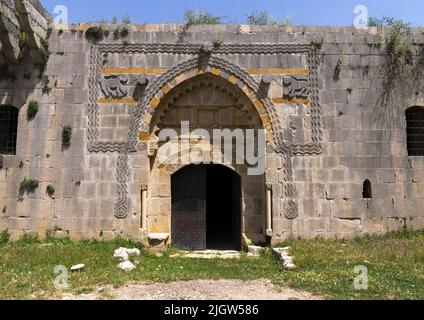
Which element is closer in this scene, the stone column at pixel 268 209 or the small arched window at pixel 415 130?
the stone column at pixel 268 209

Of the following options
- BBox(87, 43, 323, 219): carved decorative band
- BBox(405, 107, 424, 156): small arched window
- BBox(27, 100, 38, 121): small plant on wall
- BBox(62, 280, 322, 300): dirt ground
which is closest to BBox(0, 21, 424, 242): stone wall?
BBox(87, 43, 323, 219): carved decorative band

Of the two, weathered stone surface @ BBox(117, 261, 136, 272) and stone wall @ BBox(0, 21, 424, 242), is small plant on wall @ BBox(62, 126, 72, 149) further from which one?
weathered stone surface @ BBox(117, 261, 136, 272)

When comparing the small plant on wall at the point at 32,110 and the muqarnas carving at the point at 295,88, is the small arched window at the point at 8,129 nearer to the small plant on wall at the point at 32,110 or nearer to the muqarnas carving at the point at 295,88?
the small plant on wall at the point at 32,110

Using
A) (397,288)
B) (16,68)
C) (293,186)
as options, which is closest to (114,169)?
(16,68)

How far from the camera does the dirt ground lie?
666 centimetres

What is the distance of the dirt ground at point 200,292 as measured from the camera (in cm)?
666

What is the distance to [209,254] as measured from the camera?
37.1ft

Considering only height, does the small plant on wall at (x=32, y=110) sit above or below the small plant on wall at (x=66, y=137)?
above

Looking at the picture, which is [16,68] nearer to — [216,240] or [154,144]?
[154,144]

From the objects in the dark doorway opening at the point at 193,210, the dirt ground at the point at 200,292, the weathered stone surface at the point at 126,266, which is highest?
the dark doorway opening at the point at 193,210

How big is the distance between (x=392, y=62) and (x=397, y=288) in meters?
7.03

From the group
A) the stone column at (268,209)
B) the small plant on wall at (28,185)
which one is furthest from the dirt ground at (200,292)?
the small plant on wall at (28,185)

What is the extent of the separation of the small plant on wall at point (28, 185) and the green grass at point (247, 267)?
126 cm
